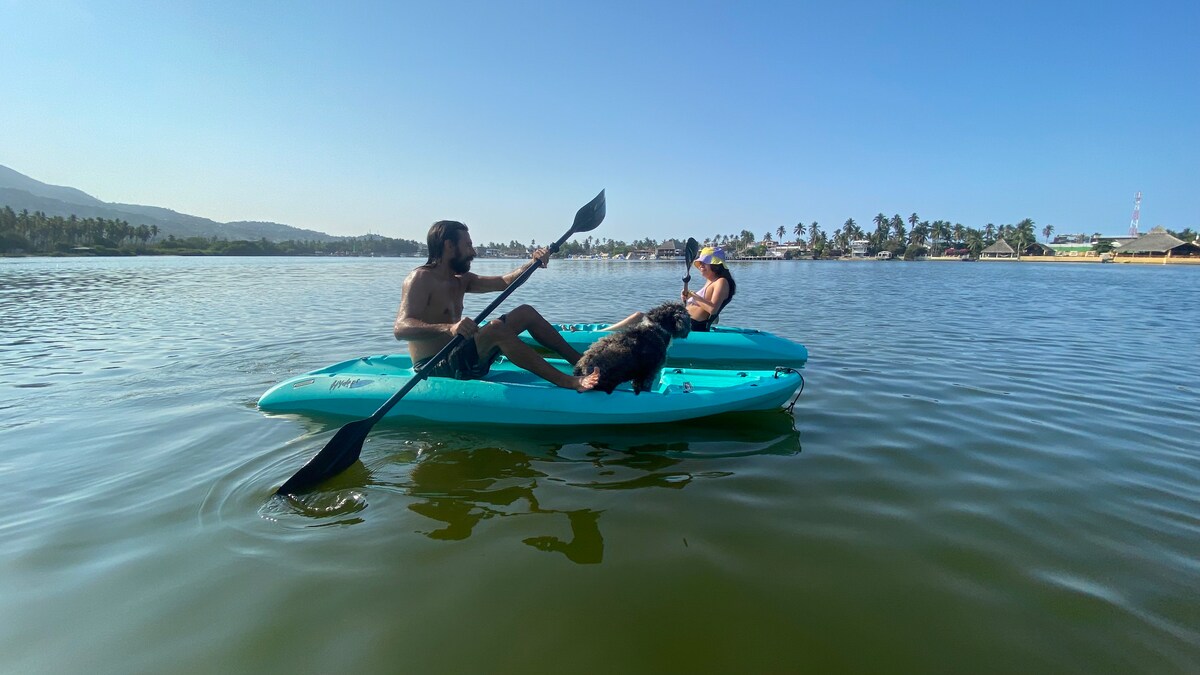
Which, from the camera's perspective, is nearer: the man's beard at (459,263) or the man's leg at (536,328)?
the man's leg at (536,328)

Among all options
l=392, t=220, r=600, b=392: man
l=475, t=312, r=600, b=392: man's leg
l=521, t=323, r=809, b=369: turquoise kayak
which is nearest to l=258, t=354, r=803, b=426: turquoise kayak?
l=475, t=312, r=600, b=392: man's leg

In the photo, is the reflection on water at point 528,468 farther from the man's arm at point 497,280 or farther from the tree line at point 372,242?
the tree line at point 372,242

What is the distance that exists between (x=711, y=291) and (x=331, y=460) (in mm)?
6723

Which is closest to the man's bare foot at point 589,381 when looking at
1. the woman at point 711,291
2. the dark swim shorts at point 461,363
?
the dark swim shorts at point 461,363

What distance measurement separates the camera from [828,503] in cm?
393

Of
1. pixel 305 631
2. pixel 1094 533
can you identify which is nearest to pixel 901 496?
pixel 1094 533

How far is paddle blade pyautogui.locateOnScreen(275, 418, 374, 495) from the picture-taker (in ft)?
13.4

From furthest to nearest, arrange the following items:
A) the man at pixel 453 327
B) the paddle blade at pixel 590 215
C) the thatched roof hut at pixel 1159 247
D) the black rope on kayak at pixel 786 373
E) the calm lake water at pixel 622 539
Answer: the thatched roof hut at pixel 1159 247
the paddle blade at pixel 590 215
the black rope on kayak at pixel 786 373
the man at pixel 453 327
the calm lake water at pixel 622 539

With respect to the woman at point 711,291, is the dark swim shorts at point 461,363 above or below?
below

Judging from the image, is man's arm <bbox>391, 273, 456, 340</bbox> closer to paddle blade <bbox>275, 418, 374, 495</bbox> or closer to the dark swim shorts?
the dark swim shorts

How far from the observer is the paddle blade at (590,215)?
8.02 m

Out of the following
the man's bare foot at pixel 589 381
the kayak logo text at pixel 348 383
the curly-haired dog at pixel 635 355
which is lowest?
the kayak logo text at pixel 348 383

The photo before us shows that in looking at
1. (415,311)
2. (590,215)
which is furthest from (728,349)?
(415,311)

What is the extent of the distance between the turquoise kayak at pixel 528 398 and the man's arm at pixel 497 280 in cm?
133
